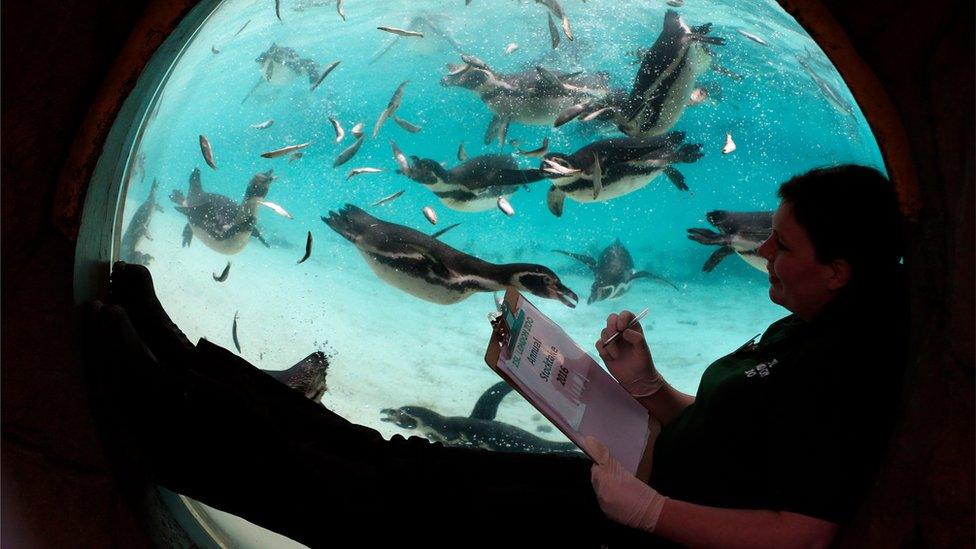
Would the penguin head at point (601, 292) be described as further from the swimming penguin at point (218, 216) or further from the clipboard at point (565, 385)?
the clipboard at point (565, 385)

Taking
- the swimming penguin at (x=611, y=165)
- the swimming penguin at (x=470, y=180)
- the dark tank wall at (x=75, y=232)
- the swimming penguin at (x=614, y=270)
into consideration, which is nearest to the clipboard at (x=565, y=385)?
the dark tank wall at (x=75, y=232)

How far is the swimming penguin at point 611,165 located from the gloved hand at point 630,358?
145 inches

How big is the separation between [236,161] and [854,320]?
11.7m

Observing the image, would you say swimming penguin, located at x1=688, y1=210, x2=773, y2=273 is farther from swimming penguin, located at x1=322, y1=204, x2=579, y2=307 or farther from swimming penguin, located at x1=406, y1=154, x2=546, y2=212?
swimming penguin, located at x1=406, y1=154, x2=546, y2=212

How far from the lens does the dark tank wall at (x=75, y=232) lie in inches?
48.3

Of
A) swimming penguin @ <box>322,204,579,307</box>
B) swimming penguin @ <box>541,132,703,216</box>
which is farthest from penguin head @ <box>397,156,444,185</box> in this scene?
swimming penguin @ <box>541,132,703,216</box>

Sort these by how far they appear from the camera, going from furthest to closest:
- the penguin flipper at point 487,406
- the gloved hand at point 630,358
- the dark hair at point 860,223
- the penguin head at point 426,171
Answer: the penguin head at point 426,171
the penguin flipper at point 487,406
the gloved hand at point 630,358
the dark hair at point 860,223

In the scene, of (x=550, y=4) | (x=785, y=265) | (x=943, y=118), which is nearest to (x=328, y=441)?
(x=785, y=265)

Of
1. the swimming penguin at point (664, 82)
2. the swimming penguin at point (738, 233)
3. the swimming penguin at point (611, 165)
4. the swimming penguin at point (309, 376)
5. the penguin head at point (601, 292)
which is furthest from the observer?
the penguin head at point (601, 292)

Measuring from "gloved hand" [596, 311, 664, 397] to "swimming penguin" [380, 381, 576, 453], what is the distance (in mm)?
1928

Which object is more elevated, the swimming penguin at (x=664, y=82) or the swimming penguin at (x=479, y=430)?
the swimming penguin at (x=664, y=82)

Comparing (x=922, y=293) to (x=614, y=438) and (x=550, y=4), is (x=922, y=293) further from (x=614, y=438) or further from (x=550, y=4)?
(x=550, y=4)

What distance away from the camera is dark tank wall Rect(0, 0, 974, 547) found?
1.23 metres

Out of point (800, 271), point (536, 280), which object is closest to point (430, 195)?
point (536, 280)
